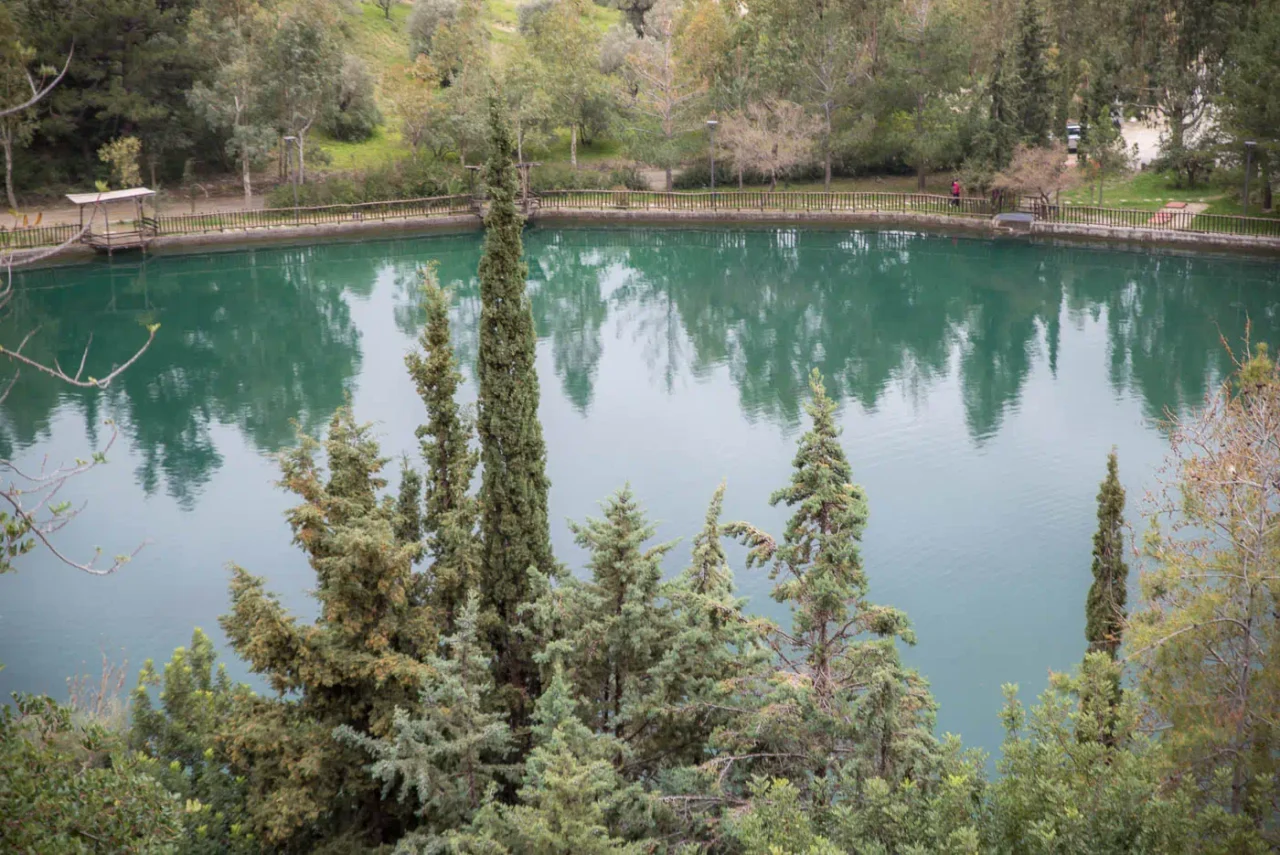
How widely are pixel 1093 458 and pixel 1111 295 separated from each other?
13971 millimetres

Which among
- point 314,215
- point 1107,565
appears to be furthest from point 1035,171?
point 1107,565

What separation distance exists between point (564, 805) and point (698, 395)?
20.2 metres

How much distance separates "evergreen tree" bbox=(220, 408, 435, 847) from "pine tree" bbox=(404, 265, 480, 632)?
918 millimetres

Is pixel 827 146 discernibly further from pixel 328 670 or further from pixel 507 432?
pixel 328 670

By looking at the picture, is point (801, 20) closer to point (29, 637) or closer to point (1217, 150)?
point (1217, 150)

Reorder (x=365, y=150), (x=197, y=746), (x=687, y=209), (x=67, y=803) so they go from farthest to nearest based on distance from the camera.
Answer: (x=365, y=150)
(x=687, y=209)
(x=197, y=746)
(x=67, y=803)

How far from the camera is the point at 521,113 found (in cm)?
5025

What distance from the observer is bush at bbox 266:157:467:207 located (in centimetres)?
4775

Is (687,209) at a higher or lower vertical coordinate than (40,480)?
higher

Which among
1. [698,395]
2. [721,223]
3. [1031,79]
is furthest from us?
[721,223]

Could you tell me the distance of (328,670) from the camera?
1230cm

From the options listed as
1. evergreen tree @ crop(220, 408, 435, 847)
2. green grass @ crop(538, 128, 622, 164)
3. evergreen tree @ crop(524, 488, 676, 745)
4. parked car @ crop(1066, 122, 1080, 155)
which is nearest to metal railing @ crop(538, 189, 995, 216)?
parked car @ crop(1066, 122, 1080, 155)

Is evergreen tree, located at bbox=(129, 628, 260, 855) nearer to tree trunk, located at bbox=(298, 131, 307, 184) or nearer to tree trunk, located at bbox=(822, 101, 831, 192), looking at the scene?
tree trunk, located at bbox=(298, 131, 307, 184)

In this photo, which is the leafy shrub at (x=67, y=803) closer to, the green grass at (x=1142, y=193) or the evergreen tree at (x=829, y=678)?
the evergreen tree at (x=829, y=678)
